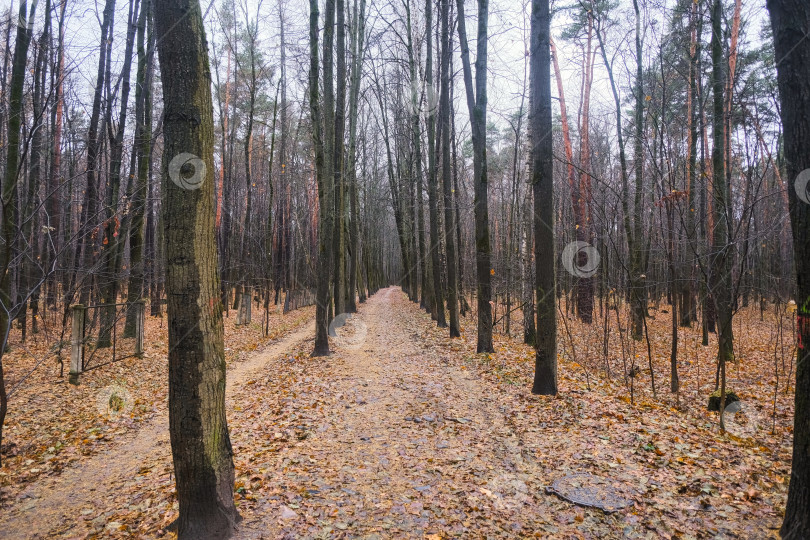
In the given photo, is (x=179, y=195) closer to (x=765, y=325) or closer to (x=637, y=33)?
(x=637, y=33)

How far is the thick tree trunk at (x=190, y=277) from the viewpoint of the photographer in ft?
9.43

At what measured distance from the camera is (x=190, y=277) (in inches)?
114

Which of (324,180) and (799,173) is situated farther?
(324,180)

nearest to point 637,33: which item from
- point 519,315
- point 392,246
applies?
point 519,315

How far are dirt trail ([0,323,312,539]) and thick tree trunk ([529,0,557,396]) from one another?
17.9ft

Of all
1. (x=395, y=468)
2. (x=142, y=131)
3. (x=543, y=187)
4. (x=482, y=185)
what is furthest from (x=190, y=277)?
(x=142, y=131)

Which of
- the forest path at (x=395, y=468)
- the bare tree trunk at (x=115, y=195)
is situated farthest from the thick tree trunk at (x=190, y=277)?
the bare tree trunk at (x=115, y=195)

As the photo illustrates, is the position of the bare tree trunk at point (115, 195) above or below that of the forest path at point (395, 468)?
above

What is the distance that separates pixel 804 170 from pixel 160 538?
530 centimetres

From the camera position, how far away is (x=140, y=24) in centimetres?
1072

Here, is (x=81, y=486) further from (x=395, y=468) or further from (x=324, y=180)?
(x=324, y=180)

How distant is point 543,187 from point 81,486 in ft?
23.1

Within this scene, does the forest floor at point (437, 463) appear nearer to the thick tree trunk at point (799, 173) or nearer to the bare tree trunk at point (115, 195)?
the thick tree trunk at point (799, 173)

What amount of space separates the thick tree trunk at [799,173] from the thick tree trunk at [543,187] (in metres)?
3.63
